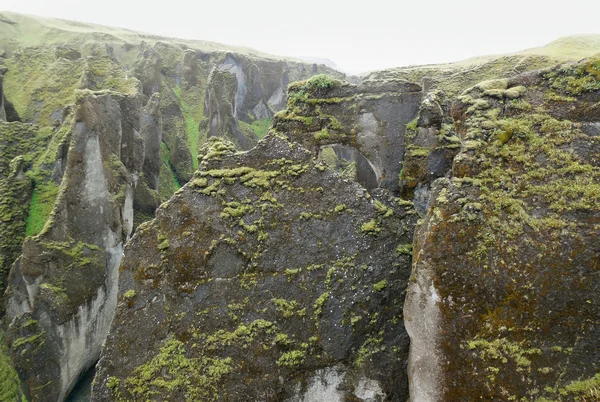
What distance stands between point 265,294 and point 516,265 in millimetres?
5664

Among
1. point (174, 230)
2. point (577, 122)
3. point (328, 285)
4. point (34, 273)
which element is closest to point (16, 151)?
point (34, 273)

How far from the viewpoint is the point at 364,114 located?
1359cm

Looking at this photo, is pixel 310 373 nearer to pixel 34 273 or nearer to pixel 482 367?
pixel 482 367

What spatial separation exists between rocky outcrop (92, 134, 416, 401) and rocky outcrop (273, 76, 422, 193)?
3.54 m

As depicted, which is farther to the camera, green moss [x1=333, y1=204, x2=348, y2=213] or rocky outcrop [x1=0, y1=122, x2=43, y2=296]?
rocky outcrop [x1=0, y1=122, x2=43, y2=296]

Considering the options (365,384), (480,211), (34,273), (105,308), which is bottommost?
(105,308)

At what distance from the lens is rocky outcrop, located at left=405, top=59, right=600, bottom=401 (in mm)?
6992

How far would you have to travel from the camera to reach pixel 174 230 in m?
9.98

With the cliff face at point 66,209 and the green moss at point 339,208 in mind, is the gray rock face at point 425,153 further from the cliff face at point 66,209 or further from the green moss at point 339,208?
the cliff face at point 66,209

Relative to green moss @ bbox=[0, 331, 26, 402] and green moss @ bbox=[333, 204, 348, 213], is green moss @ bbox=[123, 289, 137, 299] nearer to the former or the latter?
green moss @ bbox=[333, 204, 348, 213]

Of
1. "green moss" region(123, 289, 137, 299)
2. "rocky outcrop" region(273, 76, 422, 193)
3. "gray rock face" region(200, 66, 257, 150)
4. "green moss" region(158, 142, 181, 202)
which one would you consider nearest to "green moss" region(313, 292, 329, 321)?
"green moss" region(123, 289, 137, 299)

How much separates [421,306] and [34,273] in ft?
57.6

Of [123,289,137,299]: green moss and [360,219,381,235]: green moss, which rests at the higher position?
[360,219,381,235]: green moss

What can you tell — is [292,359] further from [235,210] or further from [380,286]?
[235,210]
